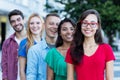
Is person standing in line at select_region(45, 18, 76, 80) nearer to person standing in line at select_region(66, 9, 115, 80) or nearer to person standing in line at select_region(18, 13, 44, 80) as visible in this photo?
person standing in line at select_region(66, 9, 115, 80)

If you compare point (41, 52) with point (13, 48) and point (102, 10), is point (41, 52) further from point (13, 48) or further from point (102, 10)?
point (102, 10)

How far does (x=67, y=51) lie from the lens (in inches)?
130

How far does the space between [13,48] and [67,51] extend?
1.76m

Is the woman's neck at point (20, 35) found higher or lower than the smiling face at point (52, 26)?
lower

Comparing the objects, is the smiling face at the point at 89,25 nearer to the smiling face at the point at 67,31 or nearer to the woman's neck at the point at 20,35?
the smiling face at the point at 67,31

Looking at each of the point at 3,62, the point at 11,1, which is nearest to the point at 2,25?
the point at 11,1

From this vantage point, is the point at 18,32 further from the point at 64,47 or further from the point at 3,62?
the point at 64,47

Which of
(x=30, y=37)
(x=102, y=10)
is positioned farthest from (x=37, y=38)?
(x=102, y=10)

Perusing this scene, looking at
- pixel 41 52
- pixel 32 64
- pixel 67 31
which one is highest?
pixel 67 31

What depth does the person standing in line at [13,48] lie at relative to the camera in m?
4.81

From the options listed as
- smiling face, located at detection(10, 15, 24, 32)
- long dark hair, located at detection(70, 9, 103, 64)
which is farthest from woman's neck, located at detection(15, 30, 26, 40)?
long dark hair, located at detection(70, 9, 103, 64)

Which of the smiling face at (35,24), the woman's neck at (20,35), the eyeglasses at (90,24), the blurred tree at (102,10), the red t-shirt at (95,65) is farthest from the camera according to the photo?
the blurred tree at (102,10)

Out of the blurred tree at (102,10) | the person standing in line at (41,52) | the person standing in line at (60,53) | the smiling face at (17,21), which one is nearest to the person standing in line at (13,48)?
the smiling face at (17,21)

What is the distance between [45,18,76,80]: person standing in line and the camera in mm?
3467
